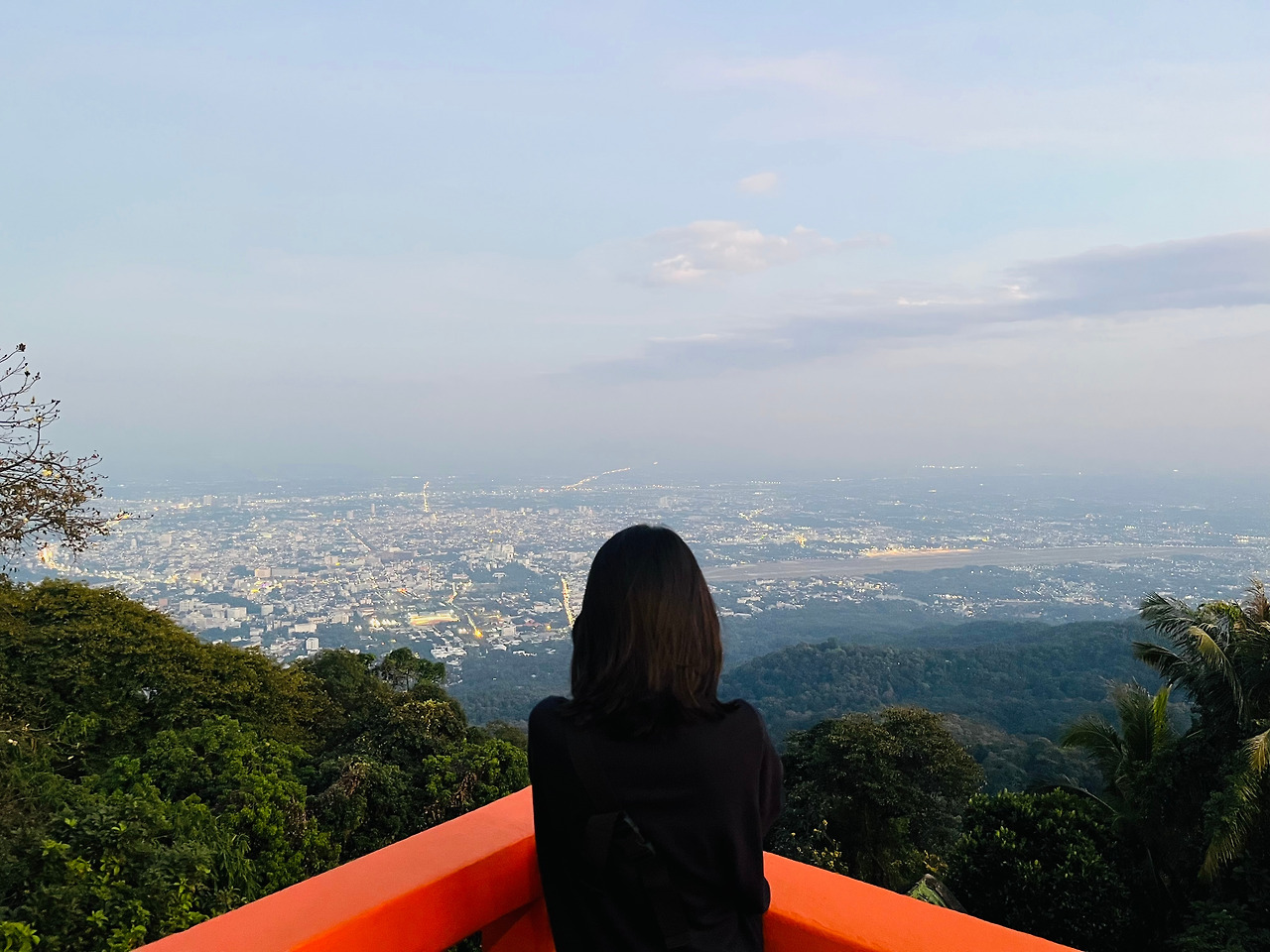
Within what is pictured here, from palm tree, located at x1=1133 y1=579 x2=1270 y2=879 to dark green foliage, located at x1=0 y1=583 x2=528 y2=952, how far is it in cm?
713

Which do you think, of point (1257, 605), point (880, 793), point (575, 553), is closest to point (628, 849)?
point (1257, 605)

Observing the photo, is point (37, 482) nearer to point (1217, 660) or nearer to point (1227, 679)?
point (1217, 660)

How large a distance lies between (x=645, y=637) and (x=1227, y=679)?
10.6 meters

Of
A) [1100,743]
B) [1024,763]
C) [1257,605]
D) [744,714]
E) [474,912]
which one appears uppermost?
[744,714]

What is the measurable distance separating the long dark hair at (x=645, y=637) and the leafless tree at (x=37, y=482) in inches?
291

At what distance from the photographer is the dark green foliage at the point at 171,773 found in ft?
9.91

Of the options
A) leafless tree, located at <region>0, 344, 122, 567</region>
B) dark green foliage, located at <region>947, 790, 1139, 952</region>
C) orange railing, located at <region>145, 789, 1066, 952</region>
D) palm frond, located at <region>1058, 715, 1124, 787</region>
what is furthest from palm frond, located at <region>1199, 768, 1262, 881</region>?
leafless tree, located at <region>0, 344, 122, 567</region>

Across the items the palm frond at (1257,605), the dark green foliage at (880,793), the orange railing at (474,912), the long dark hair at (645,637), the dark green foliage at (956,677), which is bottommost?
the dark green foliage at (956,677)

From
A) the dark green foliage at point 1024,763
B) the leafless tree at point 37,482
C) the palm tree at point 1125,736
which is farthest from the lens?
the dark green foliage at point 1024,763

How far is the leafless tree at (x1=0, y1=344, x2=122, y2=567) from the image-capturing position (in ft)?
22.3

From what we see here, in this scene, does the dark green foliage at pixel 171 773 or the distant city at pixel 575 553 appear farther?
the distant city at pixel 575 553

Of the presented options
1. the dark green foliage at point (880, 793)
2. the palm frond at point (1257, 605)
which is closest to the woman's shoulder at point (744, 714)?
the palm frond at point (1257, 605)

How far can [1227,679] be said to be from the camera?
918cm

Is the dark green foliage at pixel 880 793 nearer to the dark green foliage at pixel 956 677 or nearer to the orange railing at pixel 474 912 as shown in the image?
the dark green foliage at pixel 956 677
